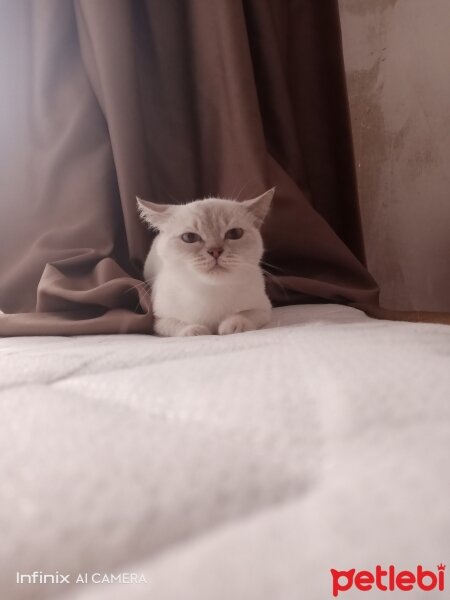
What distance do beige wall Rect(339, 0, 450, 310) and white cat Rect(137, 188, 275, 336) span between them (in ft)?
3.01

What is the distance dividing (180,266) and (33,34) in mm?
1035

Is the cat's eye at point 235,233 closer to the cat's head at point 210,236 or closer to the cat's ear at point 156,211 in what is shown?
the cat's head at point 210,236

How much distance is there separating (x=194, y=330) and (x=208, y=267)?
15 cm

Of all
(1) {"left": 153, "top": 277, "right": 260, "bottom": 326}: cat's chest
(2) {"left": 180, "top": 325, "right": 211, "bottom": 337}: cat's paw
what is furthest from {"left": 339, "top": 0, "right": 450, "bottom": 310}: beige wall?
(2) {"left": 180, "top": 325, "right": 211, "bottom": 337}: cat's paw

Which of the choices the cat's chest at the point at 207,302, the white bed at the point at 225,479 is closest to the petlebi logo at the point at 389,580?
the white bed at the point at 225,479

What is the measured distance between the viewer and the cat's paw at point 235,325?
3.15ft

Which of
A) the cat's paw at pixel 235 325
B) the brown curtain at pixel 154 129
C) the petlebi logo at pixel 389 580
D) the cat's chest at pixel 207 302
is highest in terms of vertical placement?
the brown curtain at pixel 154 129

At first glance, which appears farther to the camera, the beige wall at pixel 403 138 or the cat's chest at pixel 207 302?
the beige wall at pixel 403 138

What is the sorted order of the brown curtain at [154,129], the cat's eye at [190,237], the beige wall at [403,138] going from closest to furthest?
the cat's eye at [190,237] → the brown curtain at [154,129] → the beige wall at [403,138]

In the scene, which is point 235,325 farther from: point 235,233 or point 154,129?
point 154,129

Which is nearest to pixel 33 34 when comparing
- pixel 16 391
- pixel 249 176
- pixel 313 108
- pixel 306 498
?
pixel 249 176

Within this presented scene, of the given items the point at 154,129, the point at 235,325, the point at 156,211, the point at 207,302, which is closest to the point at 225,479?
the point at 235,325

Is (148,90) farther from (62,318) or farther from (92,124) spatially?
(62,318)

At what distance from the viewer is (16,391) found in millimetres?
435
